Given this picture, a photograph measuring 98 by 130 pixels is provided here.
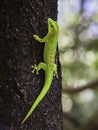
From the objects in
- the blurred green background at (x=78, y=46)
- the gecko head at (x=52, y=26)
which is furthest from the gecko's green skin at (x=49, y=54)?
the blurred green background at (x=78, y=46)

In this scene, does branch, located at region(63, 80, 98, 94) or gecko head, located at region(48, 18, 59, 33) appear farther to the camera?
branch, located at region(63, 80, 98, 94)

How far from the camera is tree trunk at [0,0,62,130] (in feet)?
4.03

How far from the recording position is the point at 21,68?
1258 mm

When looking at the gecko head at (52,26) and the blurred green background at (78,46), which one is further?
the blurred green background at (78,46)

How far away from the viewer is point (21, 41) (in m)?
1.27

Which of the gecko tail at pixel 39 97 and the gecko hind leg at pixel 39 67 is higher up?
the gecko hind leg at pixel 39 67

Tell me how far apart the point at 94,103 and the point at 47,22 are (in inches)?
286

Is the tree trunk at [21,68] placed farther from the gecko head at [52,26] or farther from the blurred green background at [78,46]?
the blurred green background at [78,46]

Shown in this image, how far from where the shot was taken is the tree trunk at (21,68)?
1229 mm

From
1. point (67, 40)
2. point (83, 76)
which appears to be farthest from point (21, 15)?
Answer: point (83, 76)

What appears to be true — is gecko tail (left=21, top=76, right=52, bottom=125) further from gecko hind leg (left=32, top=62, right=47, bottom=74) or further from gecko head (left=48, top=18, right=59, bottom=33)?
gecko head (left=48, top=18, right=59, bottom=33)

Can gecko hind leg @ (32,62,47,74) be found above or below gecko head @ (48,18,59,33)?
below

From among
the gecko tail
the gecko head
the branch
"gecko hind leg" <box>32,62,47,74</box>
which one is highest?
the branch

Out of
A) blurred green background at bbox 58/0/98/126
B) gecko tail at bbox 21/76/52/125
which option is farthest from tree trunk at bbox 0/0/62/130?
blurred green background at bbox 58/0/98/126
